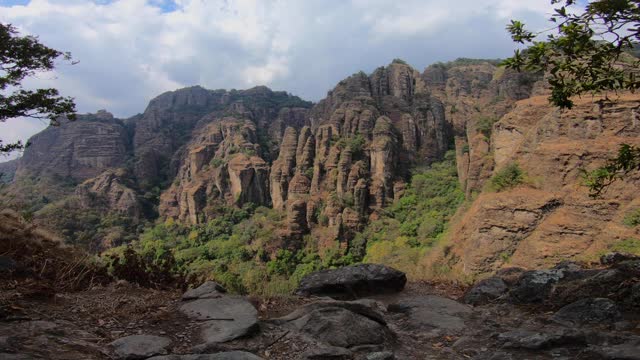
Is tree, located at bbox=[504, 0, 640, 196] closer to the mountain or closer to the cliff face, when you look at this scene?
the mountain

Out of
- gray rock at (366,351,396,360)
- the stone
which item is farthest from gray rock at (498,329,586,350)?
the stone

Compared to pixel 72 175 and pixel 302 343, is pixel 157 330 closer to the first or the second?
pixel 302 343

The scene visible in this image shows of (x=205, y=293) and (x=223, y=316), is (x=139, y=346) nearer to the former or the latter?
(x=223, y=316)

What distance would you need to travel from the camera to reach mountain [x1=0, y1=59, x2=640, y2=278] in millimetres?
27366

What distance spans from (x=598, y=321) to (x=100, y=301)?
21.2 ft

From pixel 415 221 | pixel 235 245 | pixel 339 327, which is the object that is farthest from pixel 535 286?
pixel 235 245

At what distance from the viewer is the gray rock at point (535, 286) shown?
7.02 m

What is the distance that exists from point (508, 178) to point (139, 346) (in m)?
30.2

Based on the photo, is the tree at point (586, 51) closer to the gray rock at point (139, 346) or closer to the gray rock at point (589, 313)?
the gray rock at point (589, 313)

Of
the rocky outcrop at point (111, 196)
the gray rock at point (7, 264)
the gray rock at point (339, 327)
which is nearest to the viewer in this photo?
the gray rock at point (339, 327)

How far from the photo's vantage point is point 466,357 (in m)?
5.23

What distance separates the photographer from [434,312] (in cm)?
710

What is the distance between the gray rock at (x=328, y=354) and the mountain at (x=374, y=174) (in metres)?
5.35

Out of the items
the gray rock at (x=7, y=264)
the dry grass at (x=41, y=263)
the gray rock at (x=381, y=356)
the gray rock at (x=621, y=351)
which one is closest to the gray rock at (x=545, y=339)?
the gray rock at (x=621, y=351)
